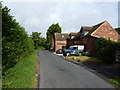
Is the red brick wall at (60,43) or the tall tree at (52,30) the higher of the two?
the tall tree at (52,30)

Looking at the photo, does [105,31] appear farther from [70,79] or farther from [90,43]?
[70,79]

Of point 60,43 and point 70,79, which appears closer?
point 70,79

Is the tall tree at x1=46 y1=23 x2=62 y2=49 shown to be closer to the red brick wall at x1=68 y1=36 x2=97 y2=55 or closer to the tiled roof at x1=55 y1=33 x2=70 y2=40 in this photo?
the tiled roof at x1=55 y1=33 x2=70 y2=40

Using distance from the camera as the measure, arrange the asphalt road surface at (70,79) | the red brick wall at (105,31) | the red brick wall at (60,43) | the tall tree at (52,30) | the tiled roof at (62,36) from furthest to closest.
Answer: the tall tree at (52,30) → the tiled roof at (62,36) → the red brick wall at (60,43) → the red brick wall at (105,31) → the asphalt road surface at (70,79)

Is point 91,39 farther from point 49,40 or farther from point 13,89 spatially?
point 49,40

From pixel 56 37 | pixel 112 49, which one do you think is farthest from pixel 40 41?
pixel 112 49

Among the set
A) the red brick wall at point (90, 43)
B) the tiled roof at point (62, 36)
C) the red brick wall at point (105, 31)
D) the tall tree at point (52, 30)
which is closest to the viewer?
the red brick wall at point (90, 43)

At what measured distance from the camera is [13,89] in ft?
19.7

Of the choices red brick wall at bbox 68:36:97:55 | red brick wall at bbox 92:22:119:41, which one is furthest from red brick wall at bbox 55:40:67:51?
red brick wall at bbox 92:22:119:41

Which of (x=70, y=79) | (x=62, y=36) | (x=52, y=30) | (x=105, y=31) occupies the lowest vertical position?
(x=70, y=79)

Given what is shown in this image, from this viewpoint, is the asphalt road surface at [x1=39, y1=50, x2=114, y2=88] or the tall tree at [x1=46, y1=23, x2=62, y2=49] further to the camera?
the tall tree at [x1=46, y1=23, x2=62, y2=49]

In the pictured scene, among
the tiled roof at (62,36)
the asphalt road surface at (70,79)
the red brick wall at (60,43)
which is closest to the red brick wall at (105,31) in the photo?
the asphalt road surface at (70,79)

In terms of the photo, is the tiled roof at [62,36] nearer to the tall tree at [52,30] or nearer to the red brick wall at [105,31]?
the tall tree at [52,30]

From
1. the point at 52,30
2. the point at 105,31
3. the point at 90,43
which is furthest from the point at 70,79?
the point at 52,30
